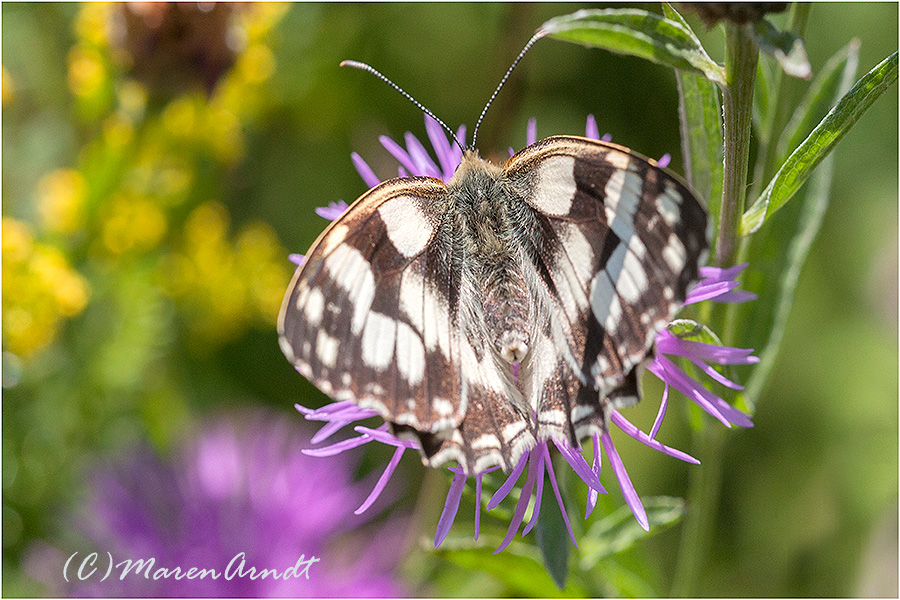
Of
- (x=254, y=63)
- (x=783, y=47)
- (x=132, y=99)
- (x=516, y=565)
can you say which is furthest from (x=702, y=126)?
(x=132, y=99)

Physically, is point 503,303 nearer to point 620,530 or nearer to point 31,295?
point 620,530

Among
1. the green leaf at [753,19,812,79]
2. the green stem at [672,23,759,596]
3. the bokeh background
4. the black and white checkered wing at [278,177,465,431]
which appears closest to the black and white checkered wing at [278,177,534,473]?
the black and white checkered wing at [278,177,465,431]

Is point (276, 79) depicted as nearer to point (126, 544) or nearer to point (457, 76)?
point (457, 76)

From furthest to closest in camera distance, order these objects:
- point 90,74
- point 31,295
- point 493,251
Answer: point 90,74
point 31,295
point 493,251

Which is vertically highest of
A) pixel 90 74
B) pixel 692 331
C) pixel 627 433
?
pixel 90 74

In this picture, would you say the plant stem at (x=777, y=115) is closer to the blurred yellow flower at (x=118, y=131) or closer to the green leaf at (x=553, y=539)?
the green leaf at (x=553, y=539)

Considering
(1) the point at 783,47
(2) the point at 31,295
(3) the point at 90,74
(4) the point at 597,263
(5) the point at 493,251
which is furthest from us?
(3) the point at 90,74

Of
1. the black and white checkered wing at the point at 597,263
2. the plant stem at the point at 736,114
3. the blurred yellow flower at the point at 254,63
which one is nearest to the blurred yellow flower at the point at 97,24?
the blurred yellow flower at the point at 254,63
